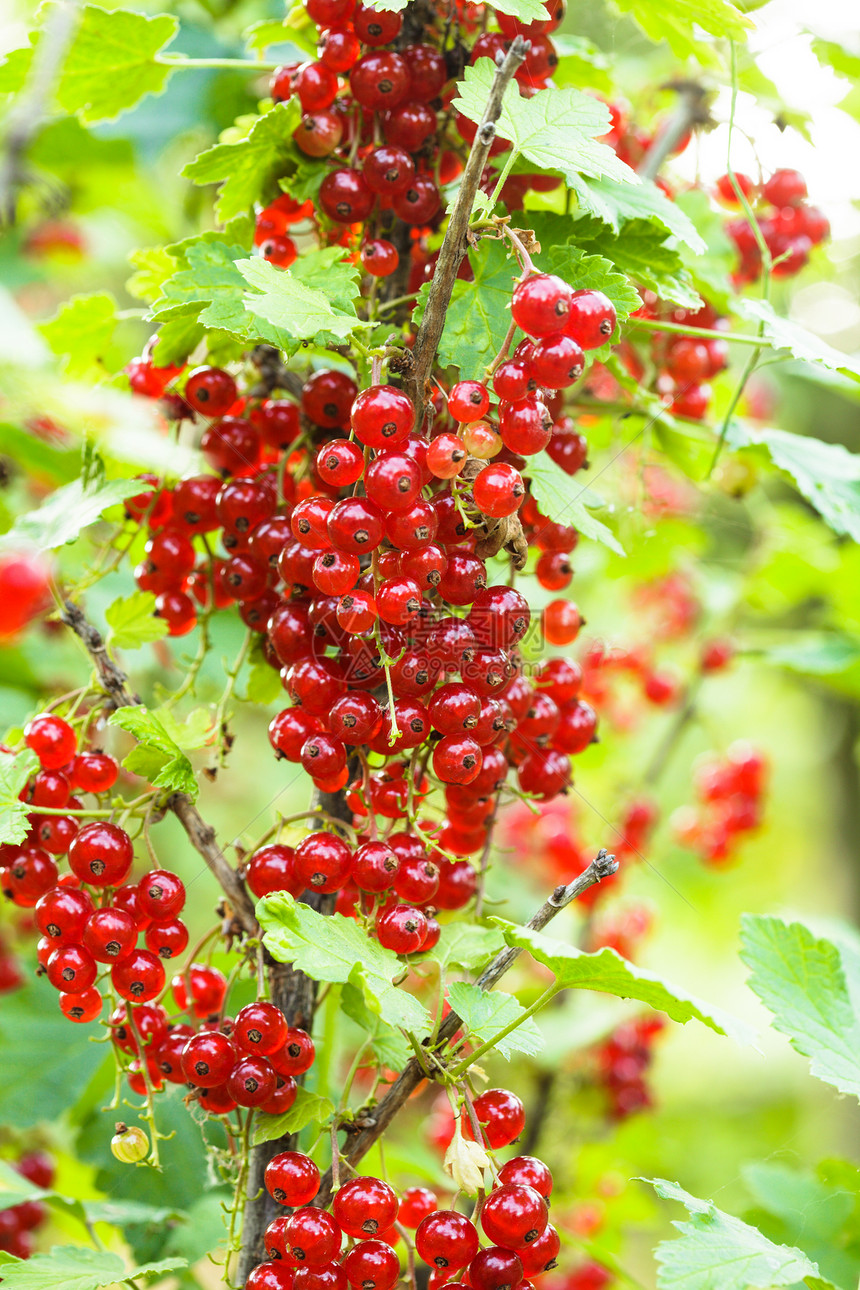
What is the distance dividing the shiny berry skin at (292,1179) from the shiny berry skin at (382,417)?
1.80 feet

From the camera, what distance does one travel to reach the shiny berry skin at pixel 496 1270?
699 millimetres

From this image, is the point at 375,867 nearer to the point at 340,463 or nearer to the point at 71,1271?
the point at 340,463

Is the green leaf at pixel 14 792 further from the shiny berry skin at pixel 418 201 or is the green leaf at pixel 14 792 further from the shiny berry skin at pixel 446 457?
the shiny berry skin at pixel 418 201

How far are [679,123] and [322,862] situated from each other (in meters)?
1.18

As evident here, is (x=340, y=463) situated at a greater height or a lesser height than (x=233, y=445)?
greater

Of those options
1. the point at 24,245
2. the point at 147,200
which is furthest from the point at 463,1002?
the point at 24,245

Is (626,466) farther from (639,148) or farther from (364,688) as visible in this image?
(364,688)

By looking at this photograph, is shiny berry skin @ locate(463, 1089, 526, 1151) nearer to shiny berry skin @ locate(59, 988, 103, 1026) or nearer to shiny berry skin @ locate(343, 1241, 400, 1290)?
shiny berry skin @ locate(343, 1241, 400, 1290)

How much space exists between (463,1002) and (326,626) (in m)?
0.32

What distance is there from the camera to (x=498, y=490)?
0.73 metres

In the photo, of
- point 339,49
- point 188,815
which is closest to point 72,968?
point 188,815

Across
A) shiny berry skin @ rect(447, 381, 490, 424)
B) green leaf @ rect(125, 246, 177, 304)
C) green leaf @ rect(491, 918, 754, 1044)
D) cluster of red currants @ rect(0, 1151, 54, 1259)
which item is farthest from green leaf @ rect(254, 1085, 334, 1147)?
green leaf @ rect(125, 246, 177, 304)

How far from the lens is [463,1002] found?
74cm

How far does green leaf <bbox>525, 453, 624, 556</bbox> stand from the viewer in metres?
0.86
